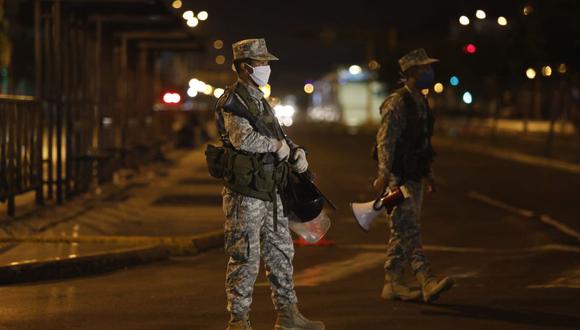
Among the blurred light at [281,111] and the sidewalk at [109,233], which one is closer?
the blurred light at [281,111]

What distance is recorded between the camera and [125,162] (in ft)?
77.4

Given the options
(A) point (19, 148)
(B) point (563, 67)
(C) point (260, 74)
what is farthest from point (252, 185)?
(B) point (563, 67)

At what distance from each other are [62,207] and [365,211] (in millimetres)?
8332

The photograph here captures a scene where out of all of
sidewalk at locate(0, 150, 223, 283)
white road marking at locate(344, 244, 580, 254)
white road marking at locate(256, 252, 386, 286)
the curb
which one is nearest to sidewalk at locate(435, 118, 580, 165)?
sidewalk at locate(0, 150, 223, 283)

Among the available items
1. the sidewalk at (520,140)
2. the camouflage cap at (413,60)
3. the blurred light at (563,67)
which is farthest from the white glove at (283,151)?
the sidewalk at (520,140)

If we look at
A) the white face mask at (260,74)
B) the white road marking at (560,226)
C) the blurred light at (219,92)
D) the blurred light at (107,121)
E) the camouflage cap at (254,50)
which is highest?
the camouflage cap at (254,50)

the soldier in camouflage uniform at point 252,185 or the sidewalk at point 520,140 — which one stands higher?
the soldier in camouflage uniform at point 252,185

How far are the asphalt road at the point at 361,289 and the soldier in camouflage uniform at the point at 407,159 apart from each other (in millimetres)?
331

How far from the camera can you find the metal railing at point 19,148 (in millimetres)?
13648

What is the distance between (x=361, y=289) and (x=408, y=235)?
0.88 meters

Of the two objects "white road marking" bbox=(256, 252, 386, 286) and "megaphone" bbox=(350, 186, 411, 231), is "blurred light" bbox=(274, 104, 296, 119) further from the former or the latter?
"white road marking" bbox=(256, 252, 386, 286)

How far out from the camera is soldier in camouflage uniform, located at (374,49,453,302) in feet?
29.5

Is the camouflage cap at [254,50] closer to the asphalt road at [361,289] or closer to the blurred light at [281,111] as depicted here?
the blurred light at [281,111]

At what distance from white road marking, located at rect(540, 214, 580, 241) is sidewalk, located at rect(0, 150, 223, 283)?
473cm
